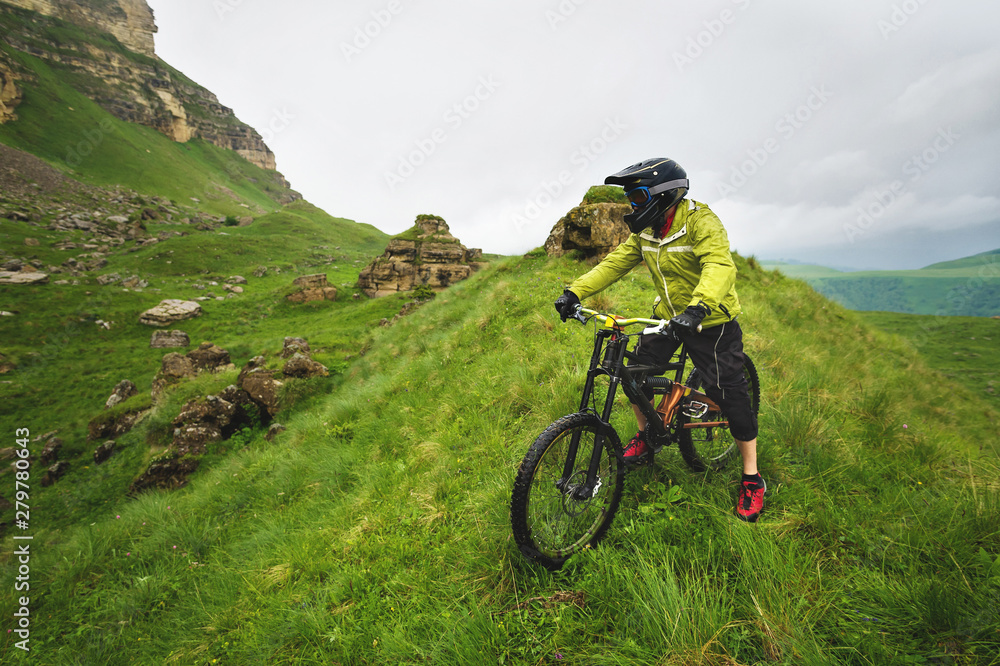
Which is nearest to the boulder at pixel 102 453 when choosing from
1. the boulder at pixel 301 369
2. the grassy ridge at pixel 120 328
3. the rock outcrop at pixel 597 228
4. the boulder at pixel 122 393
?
the grassy ridge at pixel 120 328

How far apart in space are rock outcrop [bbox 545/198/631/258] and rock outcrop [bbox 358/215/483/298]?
25670mm

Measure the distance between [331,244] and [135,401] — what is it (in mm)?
73464

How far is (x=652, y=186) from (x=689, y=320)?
131cm

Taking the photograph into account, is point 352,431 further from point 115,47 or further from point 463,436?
point 115,47

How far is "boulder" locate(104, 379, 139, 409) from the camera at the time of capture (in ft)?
62.2

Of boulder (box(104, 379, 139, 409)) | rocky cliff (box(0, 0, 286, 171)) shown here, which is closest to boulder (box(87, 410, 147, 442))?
boulder (box(104, 379, 139, 409))

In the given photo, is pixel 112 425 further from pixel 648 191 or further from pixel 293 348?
pixel 648 191

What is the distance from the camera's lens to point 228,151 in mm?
156250

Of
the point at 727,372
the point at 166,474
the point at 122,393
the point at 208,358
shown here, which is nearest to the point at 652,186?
the point at 727,372

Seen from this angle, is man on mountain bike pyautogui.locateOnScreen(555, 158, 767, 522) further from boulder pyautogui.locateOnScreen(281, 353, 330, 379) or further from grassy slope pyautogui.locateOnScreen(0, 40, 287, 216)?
grassy slope pyautogui.locateOnScreen(0, 40, 287, 216)

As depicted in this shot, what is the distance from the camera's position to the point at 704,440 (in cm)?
381

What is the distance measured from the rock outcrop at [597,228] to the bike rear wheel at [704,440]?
11.1 metres

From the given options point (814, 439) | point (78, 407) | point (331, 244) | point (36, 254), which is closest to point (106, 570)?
point (814, 439)

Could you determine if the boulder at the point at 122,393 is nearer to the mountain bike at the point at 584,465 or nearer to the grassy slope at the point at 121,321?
the grassy slope at the point at 121,321
